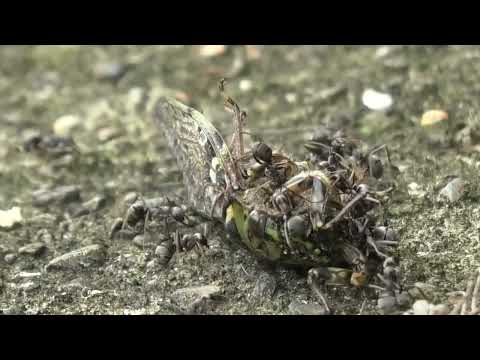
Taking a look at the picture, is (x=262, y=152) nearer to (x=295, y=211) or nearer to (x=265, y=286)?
(x=295, y=211)

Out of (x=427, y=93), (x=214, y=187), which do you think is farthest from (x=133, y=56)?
(x=214, y=187)

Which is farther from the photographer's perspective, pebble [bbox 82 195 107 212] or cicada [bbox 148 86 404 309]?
pebble [bbox 82 195 107 212]

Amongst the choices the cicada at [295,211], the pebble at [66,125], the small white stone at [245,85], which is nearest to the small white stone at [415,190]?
the cicada at [295,211]

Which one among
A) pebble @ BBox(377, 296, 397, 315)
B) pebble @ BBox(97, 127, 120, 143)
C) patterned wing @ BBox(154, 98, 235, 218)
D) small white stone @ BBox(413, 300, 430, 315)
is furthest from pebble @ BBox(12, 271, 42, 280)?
small white stone @ BBox(413, 300, 430, 315)

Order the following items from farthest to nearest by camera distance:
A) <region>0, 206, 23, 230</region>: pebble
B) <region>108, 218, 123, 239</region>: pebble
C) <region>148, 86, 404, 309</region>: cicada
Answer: <region>0, 206, 23, 230</region>: pebble < <region>108, 218, 123, 239</region>: pebble < <region>148, 86, 404, 309</region>: cicada

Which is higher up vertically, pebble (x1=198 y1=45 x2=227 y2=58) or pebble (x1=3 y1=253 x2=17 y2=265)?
pebble (x1=198 y1=45 x2=227 y2=58)

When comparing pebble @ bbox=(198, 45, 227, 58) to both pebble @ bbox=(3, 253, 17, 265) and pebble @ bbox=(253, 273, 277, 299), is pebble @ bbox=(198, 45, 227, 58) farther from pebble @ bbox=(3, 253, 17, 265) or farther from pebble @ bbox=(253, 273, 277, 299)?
pebble @ bbox=(253, 273, 277, 299)
